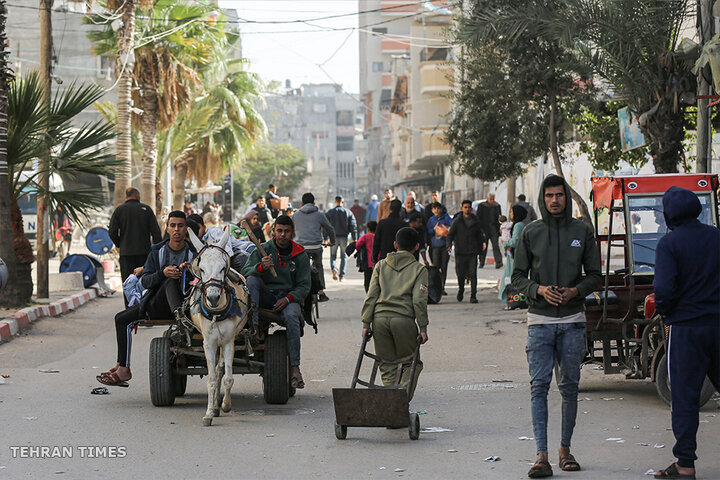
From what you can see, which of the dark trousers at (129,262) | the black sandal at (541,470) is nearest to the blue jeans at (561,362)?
the black sandal at (541,470)

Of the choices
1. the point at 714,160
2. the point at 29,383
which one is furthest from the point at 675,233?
the point at 714,160

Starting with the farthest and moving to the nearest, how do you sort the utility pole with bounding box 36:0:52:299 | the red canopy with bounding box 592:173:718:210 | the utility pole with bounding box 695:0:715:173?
A: 1. the utility pole with bounding box 36:0:52:299
2. the utility pole with bounding box 695:0:715:173
3. the red canopy with bounding box 592:173:718:210

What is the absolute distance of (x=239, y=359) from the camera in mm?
9445

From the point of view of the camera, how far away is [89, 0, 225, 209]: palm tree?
29.4 m

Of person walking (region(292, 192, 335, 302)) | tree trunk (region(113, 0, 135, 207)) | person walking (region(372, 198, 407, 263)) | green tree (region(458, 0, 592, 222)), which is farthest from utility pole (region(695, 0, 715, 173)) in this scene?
tree trunk (region(113, 0, 135, 207))

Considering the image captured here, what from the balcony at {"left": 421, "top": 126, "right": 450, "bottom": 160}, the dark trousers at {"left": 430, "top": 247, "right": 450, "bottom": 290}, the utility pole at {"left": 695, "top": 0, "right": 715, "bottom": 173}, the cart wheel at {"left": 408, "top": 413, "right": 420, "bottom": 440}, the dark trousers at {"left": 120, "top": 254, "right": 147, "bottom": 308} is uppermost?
the balcony at {"left": 421, "top": 126, "right": 450, "bottom": 160}

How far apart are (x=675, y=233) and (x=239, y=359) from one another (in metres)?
4.21

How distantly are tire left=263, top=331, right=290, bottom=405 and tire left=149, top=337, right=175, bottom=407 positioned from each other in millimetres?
841

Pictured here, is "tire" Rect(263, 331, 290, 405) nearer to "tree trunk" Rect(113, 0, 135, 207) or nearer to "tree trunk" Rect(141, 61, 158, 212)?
"tree trunk" Rect(113, 0, 135, 207)

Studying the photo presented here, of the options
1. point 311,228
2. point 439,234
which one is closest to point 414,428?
point 311,228

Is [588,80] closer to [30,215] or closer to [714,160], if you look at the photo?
[714,160]

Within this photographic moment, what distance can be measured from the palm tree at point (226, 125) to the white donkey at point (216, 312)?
1260 inches

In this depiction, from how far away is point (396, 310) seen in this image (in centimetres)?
849

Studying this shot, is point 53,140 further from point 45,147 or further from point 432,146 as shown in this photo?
point 432,146
